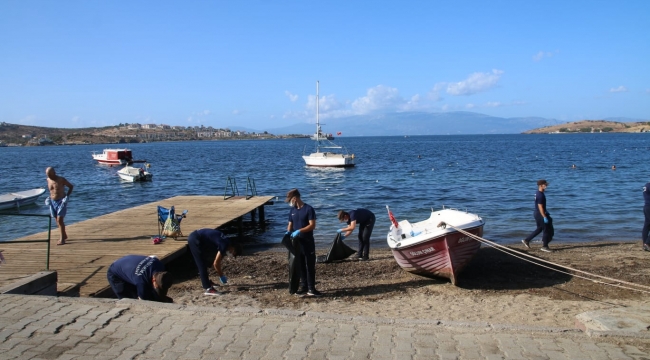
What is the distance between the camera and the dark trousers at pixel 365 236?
1197 centimetres

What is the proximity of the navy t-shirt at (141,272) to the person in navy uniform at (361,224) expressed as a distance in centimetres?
516

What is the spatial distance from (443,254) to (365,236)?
263 centimetres

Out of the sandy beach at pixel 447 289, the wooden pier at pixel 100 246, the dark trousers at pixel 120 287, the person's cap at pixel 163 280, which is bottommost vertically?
the sandy beach at pixel 447 289

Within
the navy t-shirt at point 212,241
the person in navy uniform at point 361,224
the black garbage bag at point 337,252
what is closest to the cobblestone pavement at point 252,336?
the navy t-shirt at point 212,241

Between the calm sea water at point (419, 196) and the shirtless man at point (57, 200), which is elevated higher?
the shirtless man at point (57, 200)

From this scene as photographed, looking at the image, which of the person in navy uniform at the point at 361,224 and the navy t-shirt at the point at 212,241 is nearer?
the navy t-shirt at the point at 212,241

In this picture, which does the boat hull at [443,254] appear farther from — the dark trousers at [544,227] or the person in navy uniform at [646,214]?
the person in navy uniform at [646,214]

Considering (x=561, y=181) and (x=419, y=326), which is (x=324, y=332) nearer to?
(x=419, y=326)

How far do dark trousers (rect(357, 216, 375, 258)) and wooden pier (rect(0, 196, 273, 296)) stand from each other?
4.13 meters

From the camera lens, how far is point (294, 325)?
6012 mm

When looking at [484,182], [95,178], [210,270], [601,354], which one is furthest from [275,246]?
[95,178]

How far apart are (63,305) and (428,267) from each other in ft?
21.9

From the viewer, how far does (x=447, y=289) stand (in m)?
9.95

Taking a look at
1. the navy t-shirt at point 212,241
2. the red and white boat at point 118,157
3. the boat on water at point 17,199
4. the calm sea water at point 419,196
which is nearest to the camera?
the navy t-shirt at point 212,241
